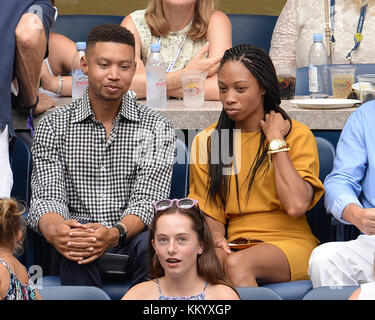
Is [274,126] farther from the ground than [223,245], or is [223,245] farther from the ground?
[274,126]

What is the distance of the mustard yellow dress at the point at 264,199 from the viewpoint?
3119 millimetres

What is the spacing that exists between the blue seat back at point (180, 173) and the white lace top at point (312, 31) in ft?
5.27

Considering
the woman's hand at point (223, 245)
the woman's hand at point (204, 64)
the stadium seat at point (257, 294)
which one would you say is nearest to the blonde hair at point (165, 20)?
the woman's hand at point (204, 64)

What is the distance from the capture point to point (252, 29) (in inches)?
202

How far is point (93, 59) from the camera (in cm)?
329

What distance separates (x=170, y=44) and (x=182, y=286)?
6.94 ft

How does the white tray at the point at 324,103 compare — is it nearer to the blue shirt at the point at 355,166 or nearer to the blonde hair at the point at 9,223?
the blue shirt at the point at 355,166

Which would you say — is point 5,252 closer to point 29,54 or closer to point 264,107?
point 29,54

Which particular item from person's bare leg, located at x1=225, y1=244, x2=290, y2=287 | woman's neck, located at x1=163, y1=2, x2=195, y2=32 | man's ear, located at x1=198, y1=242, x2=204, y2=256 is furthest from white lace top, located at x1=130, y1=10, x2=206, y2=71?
man's ear, located at x1=198, y1=242, x2=204, y2=256

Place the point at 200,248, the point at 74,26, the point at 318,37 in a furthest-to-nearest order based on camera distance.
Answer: the point at 74,26 → the point at 318,37 → the point at 200,248

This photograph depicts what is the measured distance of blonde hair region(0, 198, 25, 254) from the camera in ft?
8.03

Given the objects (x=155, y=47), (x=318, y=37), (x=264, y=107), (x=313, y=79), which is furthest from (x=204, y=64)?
(x=264, y=107)

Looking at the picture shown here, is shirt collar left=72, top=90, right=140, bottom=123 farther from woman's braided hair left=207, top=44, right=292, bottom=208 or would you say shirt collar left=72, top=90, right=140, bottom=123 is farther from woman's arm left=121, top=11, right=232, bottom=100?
woman's arm left=121, top=11, right=232, bottom=100
